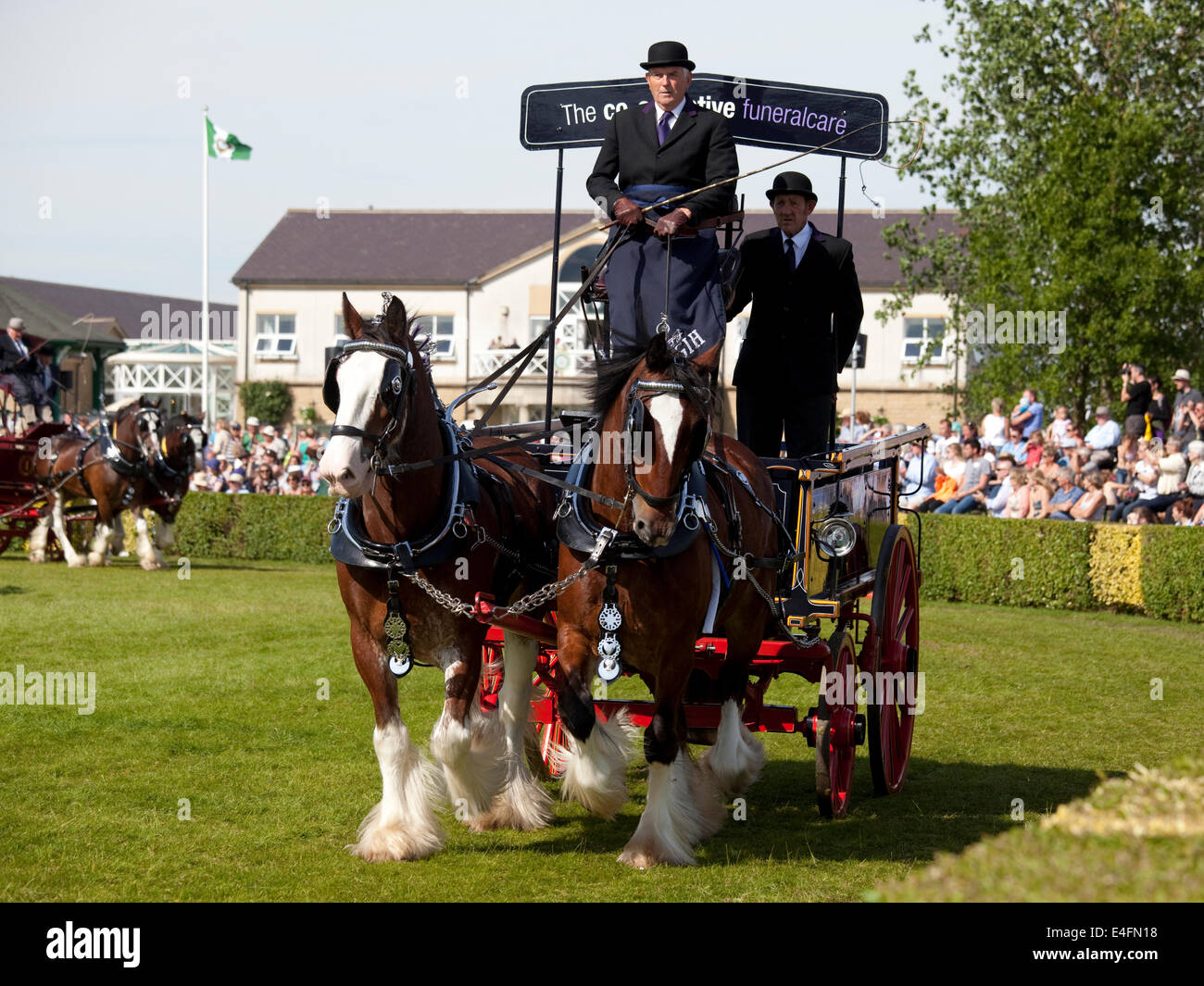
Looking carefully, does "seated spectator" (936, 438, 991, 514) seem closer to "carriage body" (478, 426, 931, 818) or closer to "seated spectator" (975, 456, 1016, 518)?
"seated spectator" (975, 456, 1016, 518)

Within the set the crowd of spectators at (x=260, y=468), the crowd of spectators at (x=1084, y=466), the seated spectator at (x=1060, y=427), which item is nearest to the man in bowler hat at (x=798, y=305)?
the crowd of spectators at (x=1084, y=466)

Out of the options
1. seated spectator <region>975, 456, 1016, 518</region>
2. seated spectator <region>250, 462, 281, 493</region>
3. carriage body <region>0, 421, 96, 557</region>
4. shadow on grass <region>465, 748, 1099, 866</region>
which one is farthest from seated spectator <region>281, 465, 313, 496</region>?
shadow on grass <region>465, 748, 1099, 866</region>

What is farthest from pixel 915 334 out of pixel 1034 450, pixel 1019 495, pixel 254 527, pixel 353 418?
pixel 353 418

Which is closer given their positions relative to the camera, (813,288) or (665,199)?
(665,199)

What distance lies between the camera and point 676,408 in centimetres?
567

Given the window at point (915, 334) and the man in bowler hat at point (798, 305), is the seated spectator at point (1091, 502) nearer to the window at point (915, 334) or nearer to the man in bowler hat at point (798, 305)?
the man in bowler hat at point (798, 305)

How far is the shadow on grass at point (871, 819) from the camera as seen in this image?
6.58m

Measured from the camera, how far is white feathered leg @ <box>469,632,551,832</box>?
22.8 ft

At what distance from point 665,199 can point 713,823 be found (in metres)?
3.07

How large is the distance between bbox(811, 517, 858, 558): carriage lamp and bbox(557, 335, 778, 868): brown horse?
0.58 meters

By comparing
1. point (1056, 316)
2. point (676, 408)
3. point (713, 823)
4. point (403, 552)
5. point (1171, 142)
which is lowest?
point (713, 823)

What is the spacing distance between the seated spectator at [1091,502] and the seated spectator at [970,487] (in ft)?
5.47
